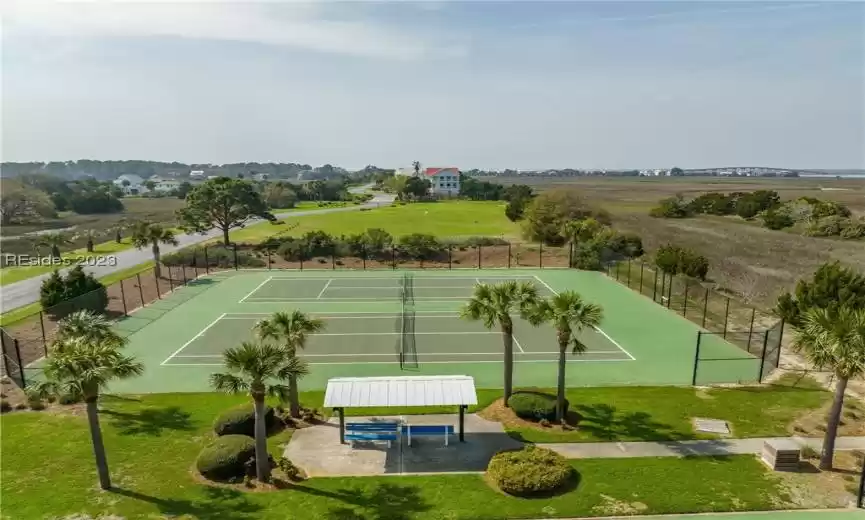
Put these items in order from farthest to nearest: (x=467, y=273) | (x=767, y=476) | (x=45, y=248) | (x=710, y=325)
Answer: (x=45, y=248)
(x=467, y=273)
(x=710, y=325)
(x=767, y=476)

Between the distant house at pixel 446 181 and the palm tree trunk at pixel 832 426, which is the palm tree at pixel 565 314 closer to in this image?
the palm tree trunk at pixel 832 426

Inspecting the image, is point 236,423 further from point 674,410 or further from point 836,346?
point 836,346

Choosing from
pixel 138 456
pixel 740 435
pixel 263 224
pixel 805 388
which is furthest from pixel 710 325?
pixel 263 224

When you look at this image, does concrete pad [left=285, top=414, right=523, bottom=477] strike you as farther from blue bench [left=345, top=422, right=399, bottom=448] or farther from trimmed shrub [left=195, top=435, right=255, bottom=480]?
trimmed shrub [left=195, top=435, right=255, bottom=480]

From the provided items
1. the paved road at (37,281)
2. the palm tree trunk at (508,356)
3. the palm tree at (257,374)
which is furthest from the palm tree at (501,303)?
the paved road at (37,281)

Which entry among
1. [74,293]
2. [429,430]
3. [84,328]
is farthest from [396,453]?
[74,293]

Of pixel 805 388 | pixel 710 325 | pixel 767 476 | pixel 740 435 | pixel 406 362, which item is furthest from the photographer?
pixel 710 325

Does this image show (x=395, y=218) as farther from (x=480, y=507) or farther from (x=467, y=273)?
(x=480, y=507)
